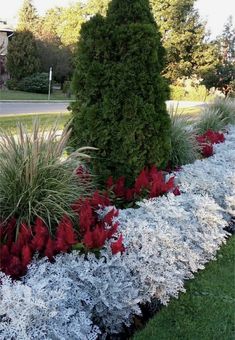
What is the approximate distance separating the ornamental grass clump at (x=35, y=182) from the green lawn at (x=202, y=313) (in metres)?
1.00

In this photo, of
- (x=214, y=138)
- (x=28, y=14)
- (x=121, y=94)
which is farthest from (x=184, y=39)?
(x=121, y=94)

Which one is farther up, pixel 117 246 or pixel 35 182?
pixel 35 182

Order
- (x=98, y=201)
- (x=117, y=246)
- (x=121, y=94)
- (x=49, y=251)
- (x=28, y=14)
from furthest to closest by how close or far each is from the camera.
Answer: (x=28, y=14) → (x=121, y=94) → (x=98, y=201) → (x=117, y=246) → (x=49, y=251)

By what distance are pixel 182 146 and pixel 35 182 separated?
3413 mm

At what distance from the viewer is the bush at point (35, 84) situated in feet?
118

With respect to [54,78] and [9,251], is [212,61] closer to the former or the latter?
[54,78]

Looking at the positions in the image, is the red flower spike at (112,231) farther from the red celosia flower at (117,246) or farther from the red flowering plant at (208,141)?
the red flowering plant at (208,141)

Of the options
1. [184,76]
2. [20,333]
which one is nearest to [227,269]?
[20,333]

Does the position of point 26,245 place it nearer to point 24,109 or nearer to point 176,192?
point 176,192

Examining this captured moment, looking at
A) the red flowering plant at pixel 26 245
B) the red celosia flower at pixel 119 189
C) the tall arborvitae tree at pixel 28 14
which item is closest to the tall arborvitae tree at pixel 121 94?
the red celosia flower at pixel 119 189

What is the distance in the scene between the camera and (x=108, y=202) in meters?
3.70

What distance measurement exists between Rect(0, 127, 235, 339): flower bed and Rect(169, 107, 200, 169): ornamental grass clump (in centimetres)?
193

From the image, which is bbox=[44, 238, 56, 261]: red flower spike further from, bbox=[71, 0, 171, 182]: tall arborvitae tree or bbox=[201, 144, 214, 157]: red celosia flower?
bbox=[201, 144, 214, 157]: red celosia flower

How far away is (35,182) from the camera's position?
10.8 feet
